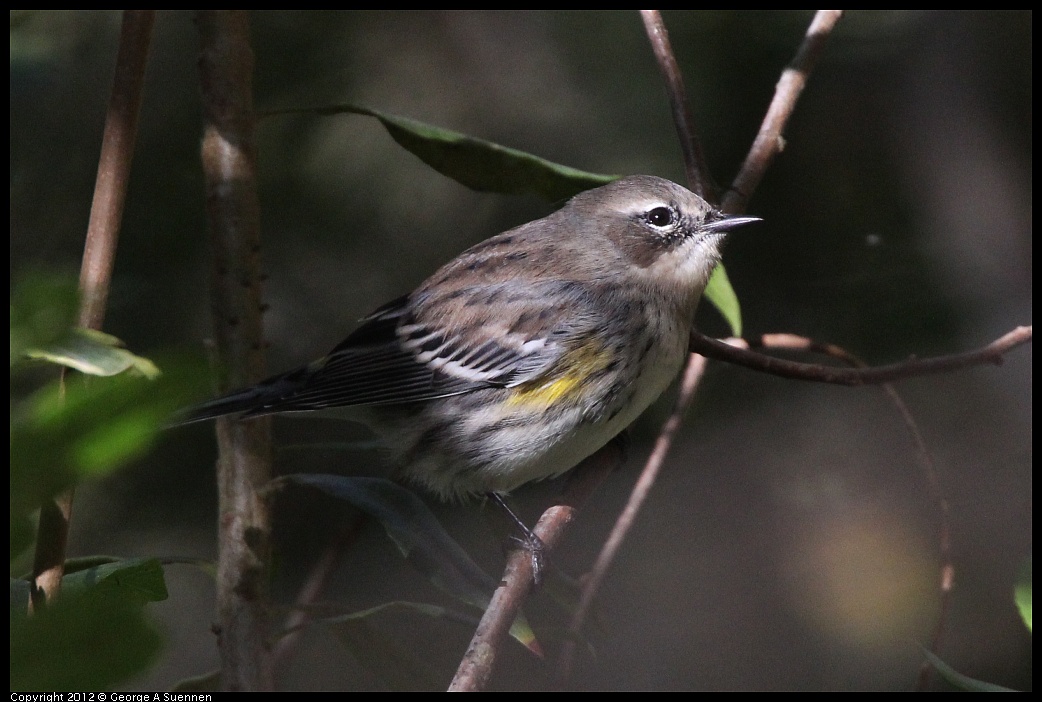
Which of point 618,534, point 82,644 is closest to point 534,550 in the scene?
point 618,534

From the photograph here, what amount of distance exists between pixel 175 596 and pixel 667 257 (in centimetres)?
239

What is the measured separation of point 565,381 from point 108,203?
1.16 meters

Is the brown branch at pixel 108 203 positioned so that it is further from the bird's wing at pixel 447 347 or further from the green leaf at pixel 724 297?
the green leaf at pixel 724 297

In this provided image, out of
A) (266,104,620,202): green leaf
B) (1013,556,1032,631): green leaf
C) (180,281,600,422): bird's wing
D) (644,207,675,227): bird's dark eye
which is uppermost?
(266,104,620,202): green leaf

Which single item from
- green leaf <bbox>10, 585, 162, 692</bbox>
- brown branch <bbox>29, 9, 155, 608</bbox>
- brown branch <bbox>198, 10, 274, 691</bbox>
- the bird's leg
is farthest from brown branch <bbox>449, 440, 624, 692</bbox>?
green leaf <bbox>10, 585, 162, 692</bbox>

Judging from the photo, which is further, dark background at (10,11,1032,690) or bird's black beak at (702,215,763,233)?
dark background at (10,11,1032,690)

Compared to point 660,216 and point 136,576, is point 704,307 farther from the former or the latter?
point 136,576

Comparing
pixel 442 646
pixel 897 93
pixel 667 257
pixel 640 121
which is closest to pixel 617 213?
pixel 667 257

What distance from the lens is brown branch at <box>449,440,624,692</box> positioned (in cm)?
138

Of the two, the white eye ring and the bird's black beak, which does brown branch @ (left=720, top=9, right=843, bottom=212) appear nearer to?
the bird's black beak

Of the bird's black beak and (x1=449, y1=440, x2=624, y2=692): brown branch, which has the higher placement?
the bird's black beak

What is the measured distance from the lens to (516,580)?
182cm

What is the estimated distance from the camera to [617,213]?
265cm

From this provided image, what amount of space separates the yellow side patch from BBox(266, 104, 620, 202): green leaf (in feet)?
1.32
